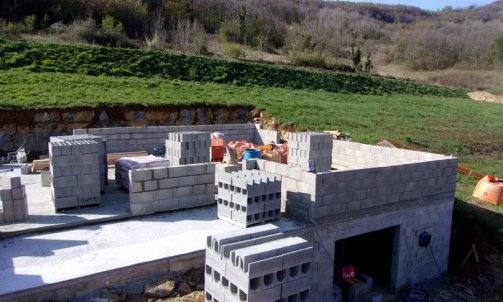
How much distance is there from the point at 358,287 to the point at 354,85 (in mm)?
24808

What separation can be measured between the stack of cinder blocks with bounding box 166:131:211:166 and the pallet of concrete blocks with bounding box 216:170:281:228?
2398 millimetres

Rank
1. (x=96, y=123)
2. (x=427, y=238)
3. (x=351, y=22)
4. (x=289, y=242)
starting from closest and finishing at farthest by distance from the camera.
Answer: (x=289, y=242) < (x=427, y=238) < (x=96, y=123) < (x=351, y=22)

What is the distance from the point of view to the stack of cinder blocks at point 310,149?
995 centimetres

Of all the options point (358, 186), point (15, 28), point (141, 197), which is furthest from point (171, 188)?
point (15, 28)

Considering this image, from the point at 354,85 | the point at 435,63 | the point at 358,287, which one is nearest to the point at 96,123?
the point at 358,287

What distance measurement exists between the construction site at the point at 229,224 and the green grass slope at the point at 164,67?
11.4 metres

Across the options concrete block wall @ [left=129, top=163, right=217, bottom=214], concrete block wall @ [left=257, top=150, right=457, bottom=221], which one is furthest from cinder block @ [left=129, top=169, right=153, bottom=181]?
concrete block wall @ [left=257, top=150, right=457, bottom=221]

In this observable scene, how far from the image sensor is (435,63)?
200 feet

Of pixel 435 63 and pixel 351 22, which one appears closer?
pixel 435 63

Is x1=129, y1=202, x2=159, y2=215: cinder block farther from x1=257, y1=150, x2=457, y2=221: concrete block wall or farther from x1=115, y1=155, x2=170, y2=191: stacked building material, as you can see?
x1=257, y1=150, x2=457, y2=221: concrete block wall

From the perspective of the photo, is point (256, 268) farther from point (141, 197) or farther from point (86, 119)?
point (86, 119)

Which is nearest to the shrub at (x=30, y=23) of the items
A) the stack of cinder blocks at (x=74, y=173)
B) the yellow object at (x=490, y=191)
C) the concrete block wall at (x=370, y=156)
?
the stack of cinder blocks at (x=74, y=173)

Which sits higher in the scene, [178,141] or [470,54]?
[470,54]

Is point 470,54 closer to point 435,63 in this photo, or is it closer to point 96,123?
point 435,63
